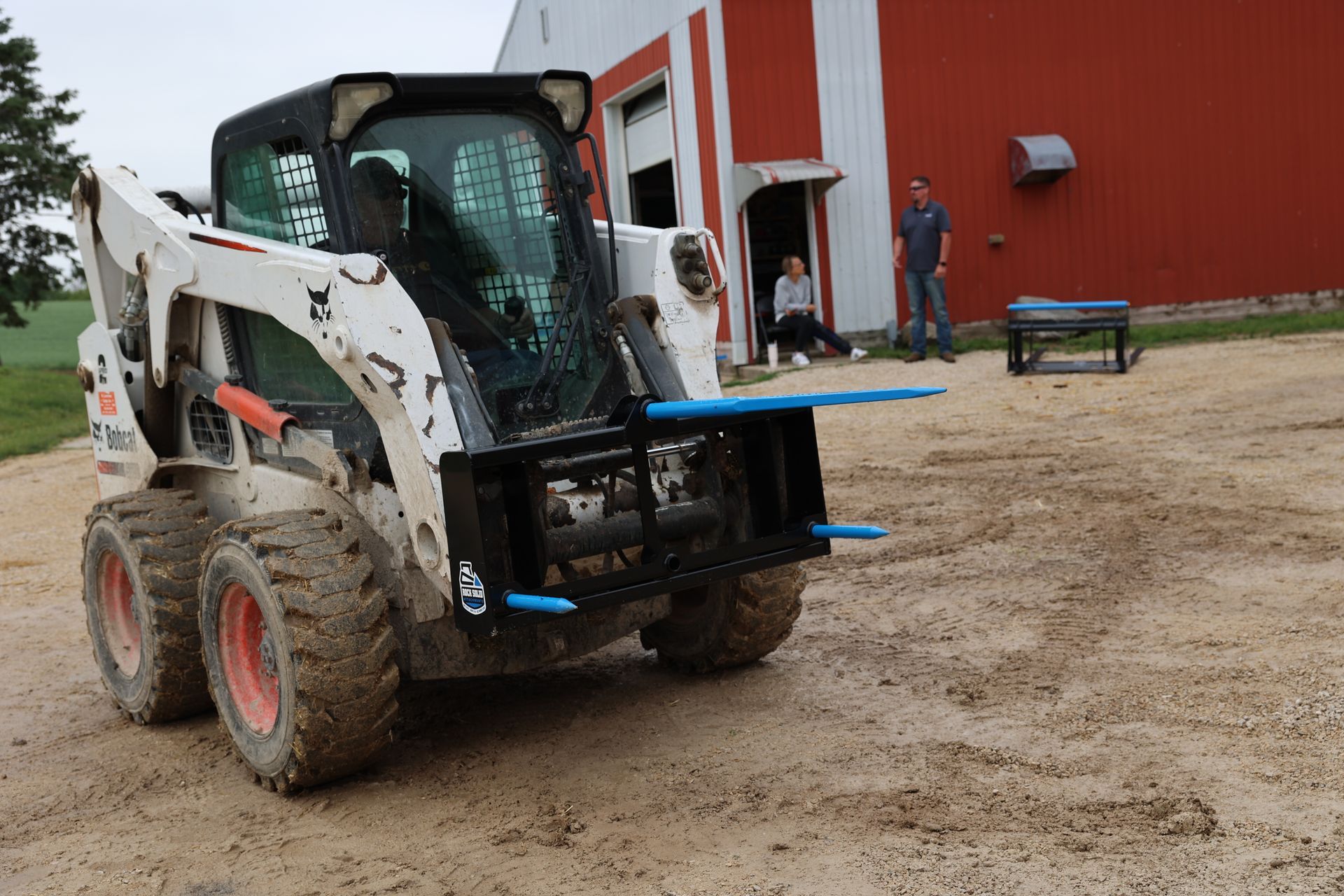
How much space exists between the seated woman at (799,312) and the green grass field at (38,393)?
789 cm

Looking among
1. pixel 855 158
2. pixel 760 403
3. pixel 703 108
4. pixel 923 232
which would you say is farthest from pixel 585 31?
pixel 760 403

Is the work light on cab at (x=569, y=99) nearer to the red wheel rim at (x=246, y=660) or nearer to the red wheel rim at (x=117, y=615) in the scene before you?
the red wheel rim at (x=246, y=660)

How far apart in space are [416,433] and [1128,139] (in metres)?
→ 15.8

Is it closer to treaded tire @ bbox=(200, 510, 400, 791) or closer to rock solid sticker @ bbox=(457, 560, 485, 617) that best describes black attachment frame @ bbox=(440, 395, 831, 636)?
rock solid sticker @ bbox=(457, 560, 485, 617)

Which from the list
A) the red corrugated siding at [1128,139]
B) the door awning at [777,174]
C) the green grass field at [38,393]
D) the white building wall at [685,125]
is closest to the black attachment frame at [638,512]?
the green grass field at [38,393]

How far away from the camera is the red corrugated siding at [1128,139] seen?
16938mm

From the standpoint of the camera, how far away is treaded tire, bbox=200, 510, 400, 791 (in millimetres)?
4160

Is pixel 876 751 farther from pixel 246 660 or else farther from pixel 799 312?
pixel 799 312

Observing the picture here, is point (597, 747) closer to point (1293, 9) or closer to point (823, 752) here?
point (823, 752)

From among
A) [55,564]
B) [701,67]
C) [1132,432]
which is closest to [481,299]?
[55,564]

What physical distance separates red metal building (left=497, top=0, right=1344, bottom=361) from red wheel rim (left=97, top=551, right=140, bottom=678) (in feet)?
36.5

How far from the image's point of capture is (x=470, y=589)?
13.0 ft

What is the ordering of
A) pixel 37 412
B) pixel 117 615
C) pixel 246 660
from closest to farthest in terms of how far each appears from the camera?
pixel 246 660, pixel 117 615, pixel 37 412

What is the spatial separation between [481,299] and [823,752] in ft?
6.48
